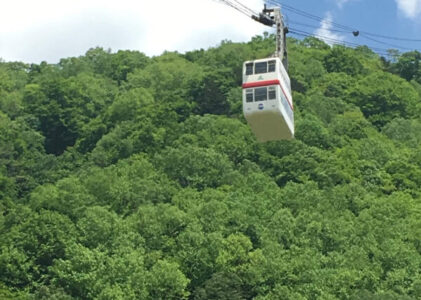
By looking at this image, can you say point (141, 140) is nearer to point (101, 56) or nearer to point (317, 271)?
point (317, 271)

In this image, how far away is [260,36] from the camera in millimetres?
138875

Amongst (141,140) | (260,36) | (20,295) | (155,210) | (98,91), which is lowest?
(20,295)

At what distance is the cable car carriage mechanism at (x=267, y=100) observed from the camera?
4627cm

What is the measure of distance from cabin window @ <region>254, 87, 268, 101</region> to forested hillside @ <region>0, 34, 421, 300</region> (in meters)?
18.4

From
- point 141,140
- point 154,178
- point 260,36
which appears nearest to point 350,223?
point 154,178

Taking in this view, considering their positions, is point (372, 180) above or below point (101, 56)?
below

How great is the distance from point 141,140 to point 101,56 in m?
46.1

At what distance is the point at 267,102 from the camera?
46281 millimetres

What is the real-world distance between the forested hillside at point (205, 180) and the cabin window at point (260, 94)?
18.4m

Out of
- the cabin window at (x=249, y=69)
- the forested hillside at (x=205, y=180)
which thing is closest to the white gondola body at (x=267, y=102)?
the cabin window at (x=249, y=69)

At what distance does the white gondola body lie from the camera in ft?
152

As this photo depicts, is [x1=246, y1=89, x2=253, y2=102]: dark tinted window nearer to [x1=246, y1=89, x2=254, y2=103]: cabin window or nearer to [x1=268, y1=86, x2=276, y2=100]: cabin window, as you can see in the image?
[x1=246, y1=89, x2=254, y2=103]: cabin window

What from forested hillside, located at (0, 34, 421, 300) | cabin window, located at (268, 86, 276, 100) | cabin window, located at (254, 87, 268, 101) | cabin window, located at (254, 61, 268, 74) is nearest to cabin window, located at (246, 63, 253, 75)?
cabin window, located at (254, 61, 268, 74)

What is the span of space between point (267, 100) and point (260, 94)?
21.2 inches
